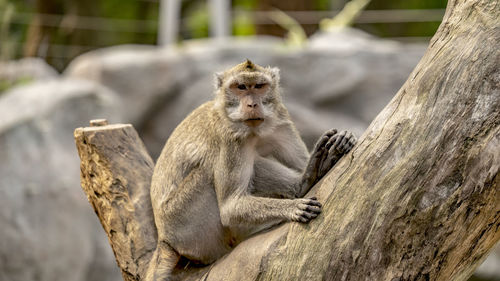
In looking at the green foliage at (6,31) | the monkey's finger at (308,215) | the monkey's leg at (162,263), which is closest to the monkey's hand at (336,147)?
the monkey's finger at (308,215)

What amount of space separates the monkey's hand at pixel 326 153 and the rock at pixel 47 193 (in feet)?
17.7

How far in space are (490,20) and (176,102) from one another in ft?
27.3

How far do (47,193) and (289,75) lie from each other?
15.6ft

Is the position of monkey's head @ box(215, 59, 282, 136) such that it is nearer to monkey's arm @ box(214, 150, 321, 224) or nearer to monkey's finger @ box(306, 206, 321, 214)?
monkey's arm @ box(214, 150, 321, 224)

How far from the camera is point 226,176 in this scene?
4.27m

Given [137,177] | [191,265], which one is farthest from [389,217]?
[137,177]

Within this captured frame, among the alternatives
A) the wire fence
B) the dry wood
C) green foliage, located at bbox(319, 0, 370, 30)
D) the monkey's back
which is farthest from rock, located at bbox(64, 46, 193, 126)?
the monkey's back

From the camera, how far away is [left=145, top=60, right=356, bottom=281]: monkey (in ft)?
13.9

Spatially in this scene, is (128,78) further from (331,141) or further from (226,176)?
(331,141)

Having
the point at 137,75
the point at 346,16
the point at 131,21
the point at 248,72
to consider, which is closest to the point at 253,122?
the point at 248,72

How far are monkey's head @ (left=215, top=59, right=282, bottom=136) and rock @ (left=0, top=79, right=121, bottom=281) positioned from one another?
196 inches

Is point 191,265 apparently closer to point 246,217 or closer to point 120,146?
point 246,217

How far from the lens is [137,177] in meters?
4.88

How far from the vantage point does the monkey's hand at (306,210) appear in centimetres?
364
